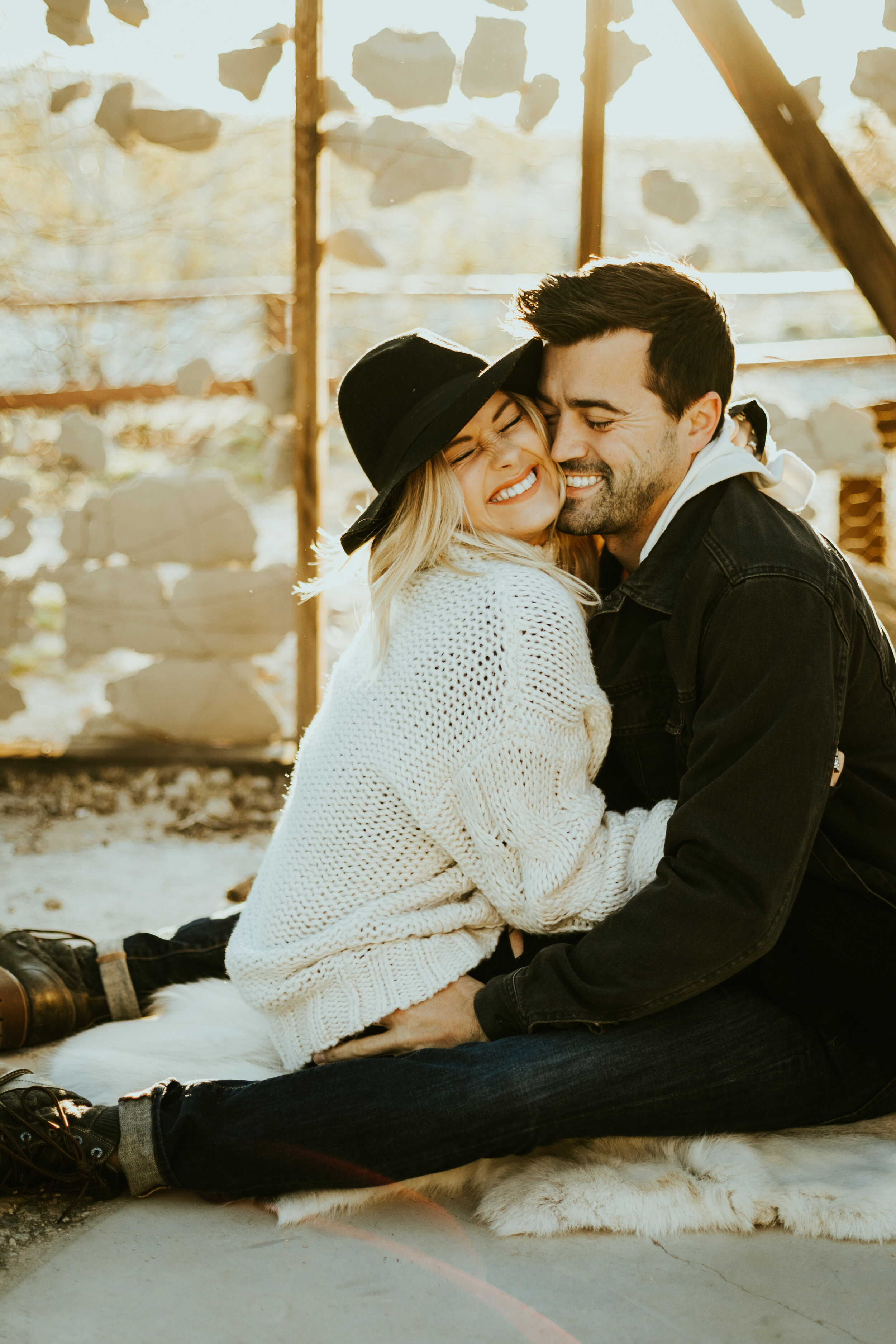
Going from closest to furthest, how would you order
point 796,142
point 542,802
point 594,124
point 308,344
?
point 542,802 < point 796,142 < point 594,124 < point 308,344

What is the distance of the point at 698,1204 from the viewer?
1659mm

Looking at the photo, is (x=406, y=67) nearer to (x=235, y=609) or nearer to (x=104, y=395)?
(x=104, y=395)

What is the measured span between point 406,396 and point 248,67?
81.8 inches

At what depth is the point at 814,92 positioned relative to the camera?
127 inches

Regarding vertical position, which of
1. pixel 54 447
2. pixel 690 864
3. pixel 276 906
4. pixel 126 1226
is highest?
pixel 54 447

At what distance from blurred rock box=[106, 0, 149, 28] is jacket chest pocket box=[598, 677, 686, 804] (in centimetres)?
285

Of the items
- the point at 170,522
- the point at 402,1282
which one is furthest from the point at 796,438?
the point at 402,1282

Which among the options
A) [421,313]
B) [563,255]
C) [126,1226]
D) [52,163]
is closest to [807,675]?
[126,1226]

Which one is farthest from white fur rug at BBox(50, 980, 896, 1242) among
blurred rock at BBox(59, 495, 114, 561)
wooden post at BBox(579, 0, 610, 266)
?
wooden post at BBox(579, 0, 610, 266)

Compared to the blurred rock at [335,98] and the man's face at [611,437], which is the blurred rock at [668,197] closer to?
the blurred rock at [335,98]

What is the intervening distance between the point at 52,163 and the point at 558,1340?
3.79m

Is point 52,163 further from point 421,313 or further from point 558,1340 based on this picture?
point 558,1340

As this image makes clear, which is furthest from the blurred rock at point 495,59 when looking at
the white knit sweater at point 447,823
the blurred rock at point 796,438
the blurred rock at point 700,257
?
the white knit sweater at point 447,823

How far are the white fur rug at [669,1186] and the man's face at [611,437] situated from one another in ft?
3.72
